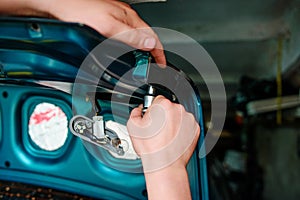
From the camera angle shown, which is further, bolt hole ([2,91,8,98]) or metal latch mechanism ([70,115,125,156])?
bolt hole ([2,91,8,98])

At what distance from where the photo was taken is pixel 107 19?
3.37ft

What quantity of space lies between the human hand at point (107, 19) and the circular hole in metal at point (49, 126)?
0.45 metres

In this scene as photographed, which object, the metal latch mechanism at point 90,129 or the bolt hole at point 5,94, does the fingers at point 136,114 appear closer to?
the metal latch mechanism at point 90,129

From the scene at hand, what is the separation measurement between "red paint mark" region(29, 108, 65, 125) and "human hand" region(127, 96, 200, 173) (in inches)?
18.1

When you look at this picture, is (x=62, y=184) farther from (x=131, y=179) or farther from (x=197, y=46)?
(x=197, y=46)

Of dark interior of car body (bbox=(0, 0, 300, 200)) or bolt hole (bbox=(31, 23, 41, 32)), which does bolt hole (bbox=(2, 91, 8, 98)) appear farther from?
bolt hole (bbox=(31, 23, 41, 32))

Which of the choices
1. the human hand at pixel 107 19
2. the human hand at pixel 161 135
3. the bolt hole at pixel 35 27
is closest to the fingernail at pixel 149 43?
the human hand at pixel 107 19

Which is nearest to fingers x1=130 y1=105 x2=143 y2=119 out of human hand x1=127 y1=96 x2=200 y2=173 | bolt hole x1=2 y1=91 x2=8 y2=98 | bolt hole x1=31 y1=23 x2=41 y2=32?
human hand x1=127 y1=96 x2=200 y2=173

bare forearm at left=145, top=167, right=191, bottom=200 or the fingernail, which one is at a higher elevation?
the fingernail

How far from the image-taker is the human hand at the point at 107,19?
1022 mm

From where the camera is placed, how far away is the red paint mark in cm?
143

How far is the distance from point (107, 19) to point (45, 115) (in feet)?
1.78

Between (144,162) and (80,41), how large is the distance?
315mm

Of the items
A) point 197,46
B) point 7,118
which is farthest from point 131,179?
point 197,46
